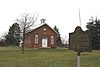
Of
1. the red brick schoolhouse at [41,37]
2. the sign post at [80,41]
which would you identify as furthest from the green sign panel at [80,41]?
the red brick schoolhouse at [41,37]

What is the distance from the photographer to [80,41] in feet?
44.2

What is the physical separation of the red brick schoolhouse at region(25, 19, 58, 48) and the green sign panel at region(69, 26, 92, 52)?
54232mm

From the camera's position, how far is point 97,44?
2345 inches

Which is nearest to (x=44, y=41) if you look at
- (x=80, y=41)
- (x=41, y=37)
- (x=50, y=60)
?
(x=41, y=37)

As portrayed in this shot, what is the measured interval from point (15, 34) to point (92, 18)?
42.6m

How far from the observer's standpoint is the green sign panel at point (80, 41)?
519 inches

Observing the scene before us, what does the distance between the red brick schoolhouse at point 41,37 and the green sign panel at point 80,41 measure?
Answer: 54232 millimetres

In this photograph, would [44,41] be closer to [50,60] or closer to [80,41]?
[50,60]

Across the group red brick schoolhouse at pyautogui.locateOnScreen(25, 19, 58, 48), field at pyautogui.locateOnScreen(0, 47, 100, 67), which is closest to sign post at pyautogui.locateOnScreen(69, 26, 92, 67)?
field at pyautogui.locateOnScreen(0, 47, 100, 67)

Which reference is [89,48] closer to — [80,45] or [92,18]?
[80,45]

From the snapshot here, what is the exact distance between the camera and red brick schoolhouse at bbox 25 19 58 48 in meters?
68.6

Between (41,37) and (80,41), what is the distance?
55.8 m

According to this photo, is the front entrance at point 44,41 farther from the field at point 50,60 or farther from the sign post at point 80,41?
the sign post at point 80,41

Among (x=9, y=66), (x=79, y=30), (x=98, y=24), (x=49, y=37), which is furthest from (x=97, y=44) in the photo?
(x=79, y=30)
